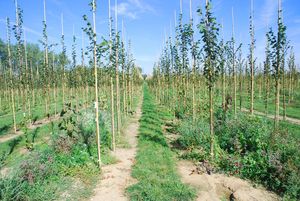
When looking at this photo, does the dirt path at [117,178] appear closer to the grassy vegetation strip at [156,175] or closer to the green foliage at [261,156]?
the grassy vegetation strip at [156,175]

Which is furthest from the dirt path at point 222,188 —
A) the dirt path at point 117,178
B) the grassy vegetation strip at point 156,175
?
the dirt path at point 117,178

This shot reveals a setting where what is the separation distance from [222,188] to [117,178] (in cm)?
298

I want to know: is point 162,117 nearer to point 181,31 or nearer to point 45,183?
point 181,31

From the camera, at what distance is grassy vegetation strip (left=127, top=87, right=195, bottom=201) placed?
6.17 meters

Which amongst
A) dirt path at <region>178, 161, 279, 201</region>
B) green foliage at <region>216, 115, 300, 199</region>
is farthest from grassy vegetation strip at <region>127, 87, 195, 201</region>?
green foliage at <region>216, 115, 300, 199</region>

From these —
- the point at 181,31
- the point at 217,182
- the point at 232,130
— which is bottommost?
the point at 217,182

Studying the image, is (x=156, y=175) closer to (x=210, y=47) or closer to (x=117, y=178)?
(x=117, y=178)

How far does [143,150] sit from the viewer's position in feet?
33.6

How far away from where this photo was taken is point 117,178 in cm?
751

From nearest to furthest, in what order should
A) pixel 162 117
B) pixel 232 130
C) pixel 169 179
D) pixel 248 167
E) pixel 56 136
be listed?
pixel 169 179, pixel 248 167, pixel 56 136, pixel 232 130, pixel 162 117

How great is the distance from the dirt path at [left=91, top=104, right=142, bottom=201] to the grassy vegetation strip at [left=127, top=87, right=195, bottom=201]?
0.24m

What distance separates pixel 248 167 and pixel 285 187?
1262mm

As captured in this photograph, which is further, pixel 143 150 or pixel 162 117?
pixel 162 117

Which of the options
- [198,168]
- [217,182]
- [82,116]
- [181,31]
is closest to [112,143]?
[82,116]
